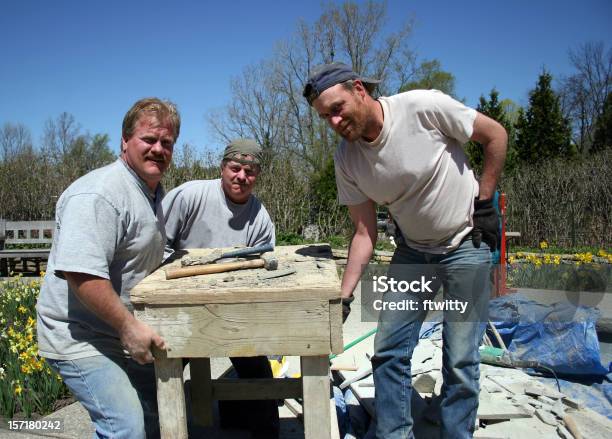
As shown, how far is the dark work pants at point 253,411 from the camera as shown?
8.88ft

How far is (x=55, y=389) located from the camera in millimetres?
3014

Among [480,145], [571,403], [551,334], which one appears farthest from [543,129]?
[571,403]

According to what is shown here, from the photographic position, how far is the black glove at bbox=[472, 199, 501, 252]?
2.32 m

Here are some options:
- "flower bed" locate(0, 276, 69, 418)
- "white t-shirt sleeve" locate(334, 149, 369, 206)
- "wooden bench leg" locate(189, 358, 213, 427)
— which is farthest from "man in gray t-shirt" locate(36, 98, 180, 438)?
"flower bed" locate(0, 276, 69, 418)

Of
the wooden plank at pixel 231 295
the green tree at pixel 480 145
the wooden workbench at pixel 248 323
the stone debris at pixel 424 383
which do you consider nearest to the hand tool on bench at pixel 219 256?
the wooden workbench at pixel 248 323

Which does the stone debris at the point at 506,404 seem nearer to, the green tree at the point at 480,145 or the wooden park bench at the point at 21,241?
the wooden park bench at the point at 21,241

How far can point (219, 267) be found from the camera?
1.99 metres

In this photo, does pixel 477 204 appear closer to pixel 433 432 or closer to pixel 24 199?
pixel 433 432

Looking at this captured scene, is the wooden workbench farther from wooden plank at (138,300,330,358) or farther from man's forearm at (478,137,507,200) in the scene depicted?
man's forearm at (478,137,507,200)

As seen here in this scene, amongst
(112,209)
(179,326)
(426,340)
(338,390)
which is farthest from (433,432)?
A: (112,209)

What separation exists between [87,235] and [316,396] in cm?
100

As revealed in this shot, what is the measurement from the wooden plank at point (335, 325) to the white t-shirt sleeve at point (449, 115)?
1.02m

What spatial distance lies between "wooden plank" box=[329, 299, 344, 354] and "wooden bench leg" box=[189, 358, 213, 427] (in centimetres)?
Answer: 106

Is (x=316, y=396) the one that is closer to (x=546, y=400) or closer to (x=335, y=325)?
(x=335, y=325)
